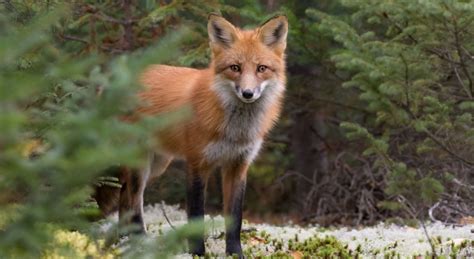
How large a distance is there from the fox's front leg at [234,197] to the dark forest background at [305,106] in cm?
98

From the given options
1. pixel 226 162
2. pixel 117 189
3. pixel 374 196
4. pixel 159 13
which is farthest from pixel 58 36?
pixel 374 196

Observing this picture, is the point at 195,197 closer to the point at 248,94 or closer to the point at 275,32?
the point at 248,94

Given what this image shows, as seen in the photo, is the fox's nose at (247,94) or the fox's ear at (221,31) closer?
the fox's nose at (247,94)

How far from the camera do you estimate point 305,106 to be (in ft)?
38.5

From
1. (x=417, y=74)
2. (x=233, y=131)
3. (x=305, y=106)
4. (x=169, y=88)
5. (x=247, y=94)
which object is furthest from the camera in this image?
(x=305, y=106)

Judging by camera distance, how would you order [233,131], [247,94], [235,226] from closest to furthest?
1. [247,94]
2. [235,226]
3. [233,131]

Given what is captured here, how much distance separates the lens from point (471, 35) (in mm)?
8117

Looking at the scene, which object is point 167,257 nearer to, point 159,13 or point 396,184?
point 159,13

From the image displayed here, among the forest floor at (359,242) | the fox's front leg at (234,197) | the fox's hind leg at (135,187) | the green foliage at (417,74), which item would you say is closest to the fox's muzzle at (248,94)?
the fox's front leg at (234,197)

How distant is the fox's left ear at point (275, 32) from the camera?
6.33 m

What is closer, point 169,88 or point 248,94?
point 248,94

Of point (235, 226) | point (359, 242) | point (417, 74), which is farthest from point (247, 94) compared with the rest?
point (417, 74)

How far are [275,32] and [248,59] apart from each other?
44cm

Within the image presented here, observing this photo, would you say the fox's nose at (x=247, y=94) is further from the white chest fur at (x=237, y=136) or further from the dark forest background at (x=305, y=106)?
the dark forest background at (x=305, y=106)
